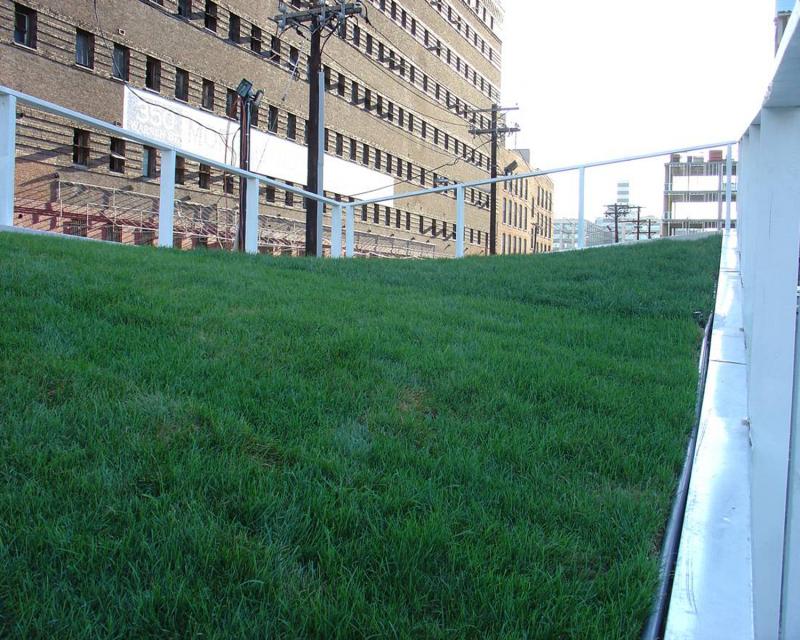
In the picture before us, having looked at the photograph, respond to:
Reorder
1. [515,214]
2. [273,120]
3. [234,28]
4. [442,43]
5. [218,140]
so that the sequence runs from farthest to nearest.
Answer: [515,214] < [442,43] < [273,120] < [234,28] < [218,140]

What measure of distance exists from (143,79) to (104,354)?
102ft

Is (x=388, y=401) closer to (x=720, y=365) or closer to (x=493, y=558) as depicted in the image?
(x=493, y=558)

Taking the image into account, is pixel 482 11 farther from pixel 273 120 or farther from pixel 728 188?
pixel 728 188

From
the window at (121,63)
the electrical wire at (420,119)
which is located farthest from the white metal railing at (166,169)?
the electrical wire at (420,119)

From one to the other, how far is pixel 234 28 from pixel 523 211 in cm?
5371

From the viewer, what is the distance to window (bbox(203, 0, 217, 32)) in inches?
1437

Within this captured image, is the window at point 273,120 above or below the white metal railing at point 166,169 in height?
above

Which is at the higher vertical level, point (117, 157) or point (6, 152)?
point (117, 157)

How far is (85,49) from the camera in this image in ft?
97.2

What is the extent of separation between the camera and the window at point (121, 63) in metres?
30.7

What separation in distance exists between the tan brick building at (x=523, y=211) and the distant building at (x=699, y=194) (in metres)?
51.4

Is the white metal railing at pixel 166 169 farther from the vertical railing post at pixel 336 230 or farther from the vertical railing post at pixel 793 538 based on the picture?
the vertical railing post at pixel 793 538

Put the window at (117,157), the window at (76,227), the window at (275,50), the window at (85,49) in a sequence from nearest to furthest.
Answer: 1. the window at (76,227)
2. the window at (85,49)
3. the window at (117,157)
4. the window at (275,50)

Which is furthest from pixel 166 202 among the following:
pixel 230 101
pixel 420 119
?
pixel 420 119
